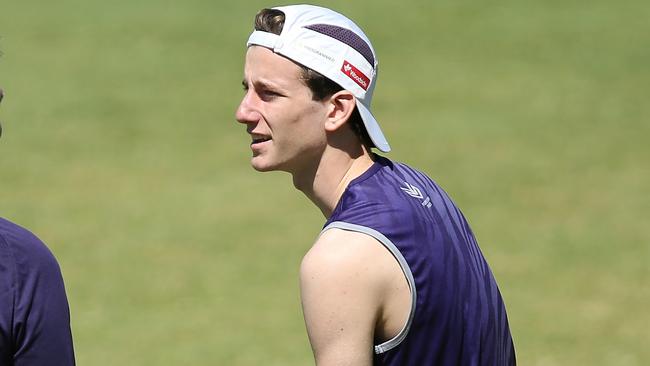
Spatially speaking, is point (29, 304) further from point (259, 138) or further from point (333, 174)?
point (333, 174)

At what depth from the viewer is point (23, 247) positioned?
379 centimetres

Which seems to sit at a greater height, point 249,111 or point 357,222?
point 249,111

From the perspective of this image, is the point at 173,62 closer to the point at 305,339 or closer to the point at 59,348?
the point at 305,339

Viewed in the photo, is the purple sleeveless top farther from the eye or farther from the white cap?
the eye

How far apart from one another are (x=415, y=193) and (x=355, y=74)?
45 centimetres

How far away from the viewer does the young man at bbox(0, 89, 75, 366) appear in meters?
3.70

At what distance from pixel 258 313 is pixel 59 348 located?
592cm

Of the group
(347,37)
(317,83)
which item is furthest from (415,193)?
(347,37)

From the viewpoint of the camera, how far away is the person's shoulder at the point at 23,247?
148 inches

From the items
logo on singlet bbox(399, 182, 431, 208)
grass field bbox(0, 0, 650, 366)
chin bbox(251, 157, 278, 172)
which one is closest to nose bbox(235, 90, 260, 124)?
chin bbox(251, 157, 278, 172)

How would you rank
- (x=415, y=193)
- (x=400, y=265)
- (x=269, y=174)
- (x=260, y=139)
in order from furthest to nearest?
(x=269, y=174) < (x=260, y=139) < (x=415, y=193) < (x=400, y=265)

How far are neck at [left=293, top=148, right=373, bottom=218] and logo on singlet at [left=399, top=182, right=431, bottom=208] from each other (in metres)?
0.15

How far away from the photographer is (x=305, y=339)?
9258 mm

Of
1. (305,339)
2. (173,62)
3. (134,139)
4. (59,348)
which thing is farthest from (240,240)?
(59,348)
